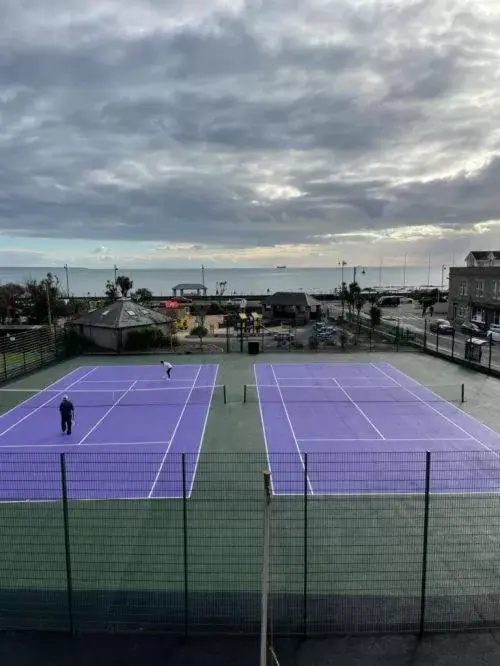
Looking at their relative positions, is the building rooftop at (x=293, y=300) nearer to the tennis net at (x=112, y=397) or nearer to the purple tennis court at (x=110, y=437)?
the purple tennis court at (x=110, y=437)

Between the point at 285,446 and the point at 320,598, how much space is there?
24.5ft

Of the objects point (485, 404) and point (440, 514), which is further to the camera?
point (485, 404)

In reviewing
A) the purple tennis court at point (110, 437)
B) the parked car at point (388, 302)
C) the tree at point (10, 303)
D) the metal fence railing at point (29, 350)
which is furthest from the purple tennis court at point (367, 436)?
the parked car at point (388, 302)

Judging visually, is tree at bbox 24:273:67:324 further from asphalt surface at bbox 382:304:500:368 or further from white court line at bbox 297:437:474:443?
white court line at bbox 297:437:474:443

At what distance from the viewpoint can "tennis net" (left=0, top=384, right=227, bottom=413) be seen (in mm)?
20250

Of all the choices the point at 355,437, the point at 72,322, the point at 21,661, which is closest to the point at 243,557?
the point at 21,661

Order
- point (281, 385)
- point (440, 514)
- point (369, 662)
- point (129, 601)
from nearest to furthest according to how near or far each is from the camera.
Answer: point (369, 662), point (129, 601), point (440, 514), point (281, 385)

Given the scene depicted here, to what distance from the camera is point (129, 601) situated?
24.4ft

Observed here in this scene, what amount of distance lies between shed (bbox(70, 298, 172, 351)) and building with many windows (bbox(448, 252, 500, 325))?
28018 mm

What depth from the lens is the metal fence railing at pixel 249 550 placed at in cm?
697

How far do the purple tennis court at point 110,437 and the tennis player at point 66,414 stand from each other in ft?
0.92

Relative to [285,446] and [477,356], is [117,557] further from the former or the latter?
[477,356]

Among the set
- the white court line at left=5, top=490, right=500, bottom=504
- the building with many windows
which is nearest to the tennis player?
the white court line at left=5, top=490, right=500, bottom=504

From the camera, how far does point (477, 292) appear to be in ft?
151
